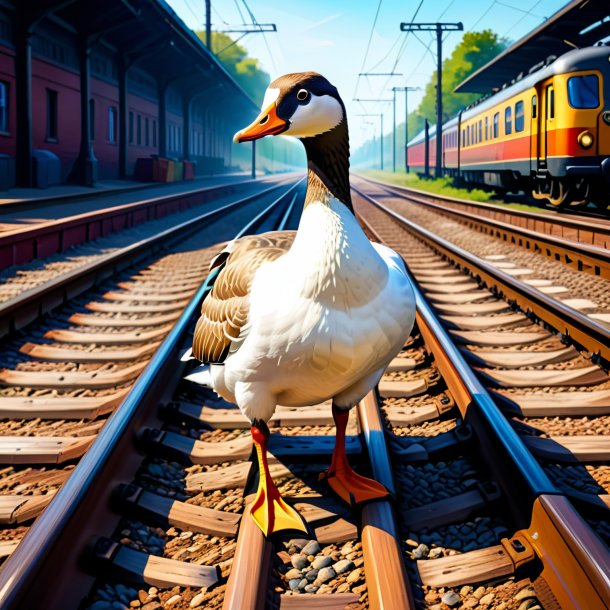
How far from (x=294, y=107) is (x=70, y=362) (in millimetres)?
3375

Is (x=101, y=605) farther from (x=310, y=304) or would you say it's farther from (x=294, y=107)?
(x=294, y=107)

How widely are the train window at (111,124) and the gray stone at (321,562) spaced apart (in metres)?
30.4

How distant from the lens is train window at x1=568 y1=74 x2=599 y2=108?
13.6m

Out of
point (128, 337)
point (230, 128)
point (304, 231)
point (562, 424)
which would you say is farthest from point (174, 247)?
A: point (230, 128)

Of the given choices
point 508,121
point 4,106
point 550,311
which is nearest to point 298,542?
point 550,311

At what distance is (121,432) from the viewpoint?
3006 millimetres

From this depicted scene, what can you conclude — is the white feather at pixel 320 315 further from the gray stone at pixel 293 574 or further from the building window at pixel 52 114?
the building window at pixel 52 114

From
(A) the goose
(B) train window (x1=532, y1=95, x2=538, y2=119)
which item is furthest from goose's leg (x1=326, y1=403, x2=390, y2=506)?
(B) train window (x1=532, y1=95, x2=538, y2=119)

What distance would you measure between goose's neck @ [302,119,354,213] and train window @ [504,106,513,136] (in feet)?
54.8

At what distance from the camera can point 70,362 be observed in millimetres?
4973

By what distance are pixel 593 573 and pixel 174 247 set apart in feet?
34.6

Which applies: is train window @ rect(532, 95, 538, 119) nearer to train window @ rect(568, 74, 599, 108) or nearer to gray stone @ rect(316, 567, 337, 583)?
train window @ rect(568, 74, 599, 108)

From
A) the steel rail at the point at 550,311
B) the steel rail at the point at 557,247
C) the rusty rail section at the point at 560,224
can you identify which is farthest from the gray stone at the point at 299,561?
→ the rusty rail section at the point at 560,224

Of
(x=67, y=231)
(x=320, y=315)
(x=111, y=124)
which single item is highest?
(x=111, y=124)
